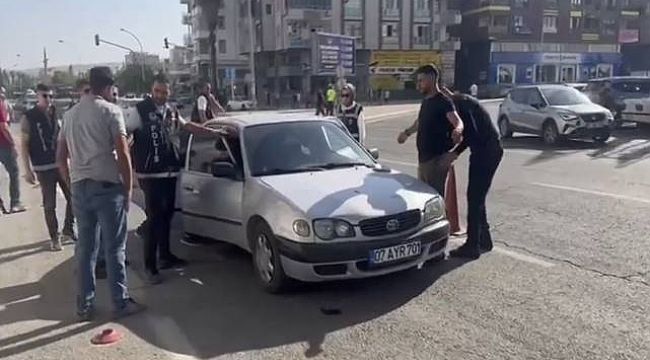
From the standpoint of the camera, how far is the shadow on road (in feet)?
14.2

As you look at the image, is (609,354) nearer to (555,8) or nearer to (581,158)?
(581,158)

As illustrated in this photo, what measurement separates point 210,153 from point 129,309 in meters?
2.04

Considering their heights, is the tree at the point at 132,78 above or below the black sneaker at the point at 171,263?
above

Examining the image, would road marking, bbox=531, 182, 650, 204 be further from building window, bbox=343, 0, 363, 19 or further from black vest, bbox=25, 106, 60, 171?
building window, bbox=343, 0, 363, 19

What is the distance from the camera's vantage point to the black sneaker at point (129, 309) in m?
4.80

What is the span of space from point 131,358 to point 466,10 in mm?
72906

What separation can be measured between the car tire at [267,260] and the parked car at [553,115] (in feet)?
41.3

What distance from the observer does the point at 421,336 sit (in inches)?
165

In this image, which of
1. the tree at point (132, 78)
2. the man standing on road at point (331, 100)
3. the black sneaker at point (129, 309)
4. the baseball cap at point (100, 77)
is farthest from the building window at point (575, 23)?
the black sneaker at point (129, 309)

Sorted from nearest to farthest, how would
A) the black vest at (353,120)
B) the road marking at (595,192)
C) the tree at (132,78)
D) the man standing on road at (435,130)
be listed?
the man standing on road at (435,130)
the road marking at (595,192)
the black vest at (353,120)
the tree at (132,78)

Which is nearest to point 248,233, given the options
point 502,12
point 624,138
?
point 624,138

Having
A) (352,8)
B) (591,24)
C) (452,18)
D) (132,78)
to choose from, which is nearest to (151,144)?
(352,8)

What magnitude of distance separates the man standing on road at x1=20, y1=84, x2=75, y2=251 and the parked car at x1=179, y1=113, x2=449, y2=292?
5.16ft

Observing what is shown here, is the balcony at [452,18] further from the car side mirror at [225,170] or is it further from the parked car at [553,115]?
the car side mirror at [225,170]
